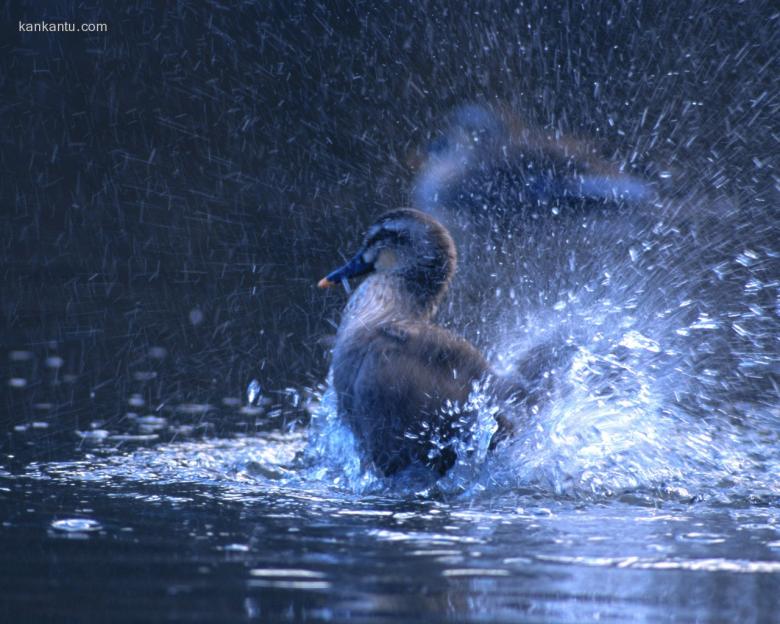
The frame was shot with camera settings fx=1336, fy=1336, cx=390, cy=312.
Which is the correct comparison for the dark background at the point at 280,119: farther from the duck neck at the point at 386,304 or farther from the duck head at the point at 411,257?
the duck neck at the point at 386,304

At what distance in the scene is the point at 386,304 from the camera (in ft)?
19.6

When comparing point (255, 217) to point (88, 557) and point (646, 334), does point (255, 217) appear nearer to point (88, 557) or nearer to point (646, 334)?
point (646, 334)

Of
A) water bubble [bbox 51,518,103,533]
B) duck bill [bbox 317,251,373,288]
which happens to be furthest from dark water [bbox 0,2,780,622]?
duck bill [bbox 317,251,373,288]

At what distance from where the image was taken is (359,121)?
12.7 metres

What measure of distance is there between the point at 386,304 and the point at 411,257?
0.28 metres

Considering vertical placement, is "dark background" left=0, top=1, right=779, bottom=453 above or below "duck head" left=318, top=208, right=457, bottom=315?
above

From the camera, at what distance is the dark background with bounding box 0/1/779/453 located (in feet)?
33.6

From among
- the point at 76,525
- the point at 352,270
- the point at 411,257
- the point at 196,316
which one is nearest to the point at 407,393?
the point at 411,257

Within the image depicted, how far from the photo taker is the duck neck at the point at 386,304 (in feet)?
19.3

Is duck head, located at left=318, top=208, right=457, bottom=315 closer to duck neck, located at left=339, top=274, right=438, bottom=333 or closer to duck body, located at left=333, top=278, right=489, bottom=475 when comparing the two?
duck neck, located at left=339, top=274, right=438, bottom=333

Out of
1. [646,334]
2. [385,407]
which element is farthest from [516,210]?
[385,407]

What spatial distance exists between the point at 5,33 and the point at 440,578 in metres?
11.9

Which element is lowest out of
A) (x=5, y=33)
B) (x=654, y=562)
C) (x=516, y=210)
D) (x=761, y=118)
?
(x=654, y=562)

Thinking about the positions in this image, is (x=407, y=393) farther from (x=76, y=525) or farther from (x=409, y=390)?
(x=76, y=525)
